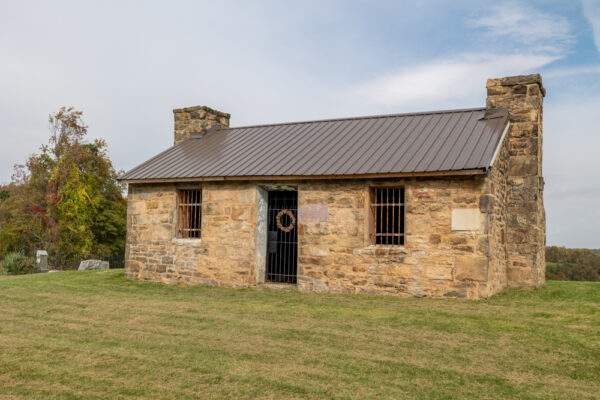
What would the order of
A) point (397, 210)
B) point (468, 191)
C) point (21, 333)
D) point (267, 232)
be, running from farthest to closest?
1. point (267, 232)
2. point (397, 210)
3. point (468, 191)
4. point (21, 333)

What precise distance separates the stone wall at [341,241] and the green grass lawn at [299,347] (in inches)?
26.4

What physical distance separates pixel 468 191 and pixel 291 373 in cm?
642

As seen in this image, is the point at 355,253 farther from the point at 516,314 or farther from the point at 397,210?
the point at 516,314

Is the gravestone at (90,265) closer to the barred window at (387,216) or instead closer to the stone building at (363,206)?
the stone building at (363,206)

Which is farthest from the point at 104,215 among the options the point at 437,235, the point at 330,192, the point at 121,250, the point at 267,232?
the point at 437,235

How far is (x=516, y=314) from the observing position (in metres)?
9.16

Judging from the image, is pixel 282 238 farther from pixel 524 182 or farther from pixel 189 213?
pixel 524 182

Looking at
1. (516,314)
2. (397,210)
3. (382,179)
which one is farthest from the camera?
(397,210)

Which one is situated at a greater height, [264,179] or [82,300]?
[264,179]

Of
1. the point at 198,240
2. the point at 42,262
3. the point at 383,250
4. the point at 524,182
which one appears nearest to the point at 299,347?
the point at 383,250

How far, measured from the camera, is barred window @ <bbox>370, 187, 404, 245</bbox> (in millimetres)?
11586

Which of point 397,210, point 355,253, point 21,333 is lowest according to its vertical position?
point 21,333

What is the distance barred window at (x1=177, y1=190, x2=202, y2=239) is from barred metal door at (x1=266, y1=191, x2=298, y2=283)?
218 cm

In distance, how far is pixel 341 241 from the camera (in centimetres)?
1177
